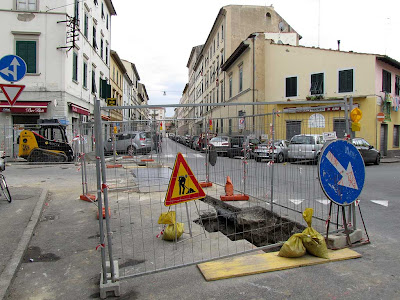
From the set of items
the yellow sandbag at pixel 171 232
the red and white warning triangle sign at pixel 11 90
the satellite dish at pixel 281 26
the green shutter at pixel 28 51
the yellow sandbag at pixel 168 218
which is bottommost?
the yellow sandbag at pixel 171 232

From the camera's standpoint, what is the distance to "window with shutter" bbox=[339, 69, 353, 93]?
2144 centimetres

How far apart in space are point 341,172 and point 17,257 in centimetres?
436

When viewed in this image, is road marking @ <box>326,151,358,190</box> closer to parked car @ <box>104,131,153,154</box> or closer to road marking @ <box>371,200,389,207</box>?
parked car @ <box>104,131,153,154</box>

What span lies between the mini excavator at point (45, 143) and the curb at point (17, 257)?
10.2 m

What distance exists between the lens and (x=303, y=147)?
5449 millimetres

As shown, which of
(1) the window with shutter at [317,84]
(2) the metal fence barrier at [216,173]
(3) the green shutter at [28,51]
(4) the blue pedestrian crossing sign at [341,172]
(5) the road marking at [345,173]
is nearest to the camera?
(4) the blue pedestrian crossing sign at [341,172]

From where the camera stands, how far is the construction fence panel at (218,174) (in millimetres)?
4383

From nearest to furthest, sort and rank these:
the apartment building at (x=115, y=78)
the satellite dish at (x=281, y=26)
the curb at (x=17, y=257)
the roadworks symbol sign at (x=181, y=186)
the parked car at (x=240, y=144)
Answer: the curb at (x=17, y=257)
the roadworks symbol sign at (x=181, y=186)
the parked car at (x=240, y=144)
the satellite dish at (x=281, y=26)
the apartment building at (x=115, y=78)

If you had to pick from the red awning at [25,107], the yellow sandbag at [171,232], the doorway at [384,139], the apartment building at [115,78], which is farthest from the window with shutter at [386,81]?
the apartment building at [115,78]

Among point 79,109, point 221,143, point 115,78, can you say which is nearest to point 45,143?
point 79,109

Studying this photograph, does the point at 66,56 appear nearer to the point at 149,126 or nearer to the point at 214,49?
the point at 149,126

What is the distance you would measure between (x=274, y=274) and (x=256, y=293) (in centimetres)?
50

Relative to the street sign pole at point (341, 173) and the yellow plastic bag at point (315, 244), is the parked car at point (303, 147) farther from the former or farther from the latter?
the yellow plastic bag at point (315, 244)

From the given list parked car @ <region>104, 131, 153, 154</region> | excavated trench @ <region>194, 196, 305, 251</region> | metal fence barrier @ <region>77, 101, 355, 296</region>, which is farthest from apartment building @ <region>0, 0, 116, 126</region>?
excavated trench @ <region>194, 196, 305, 251</region>
